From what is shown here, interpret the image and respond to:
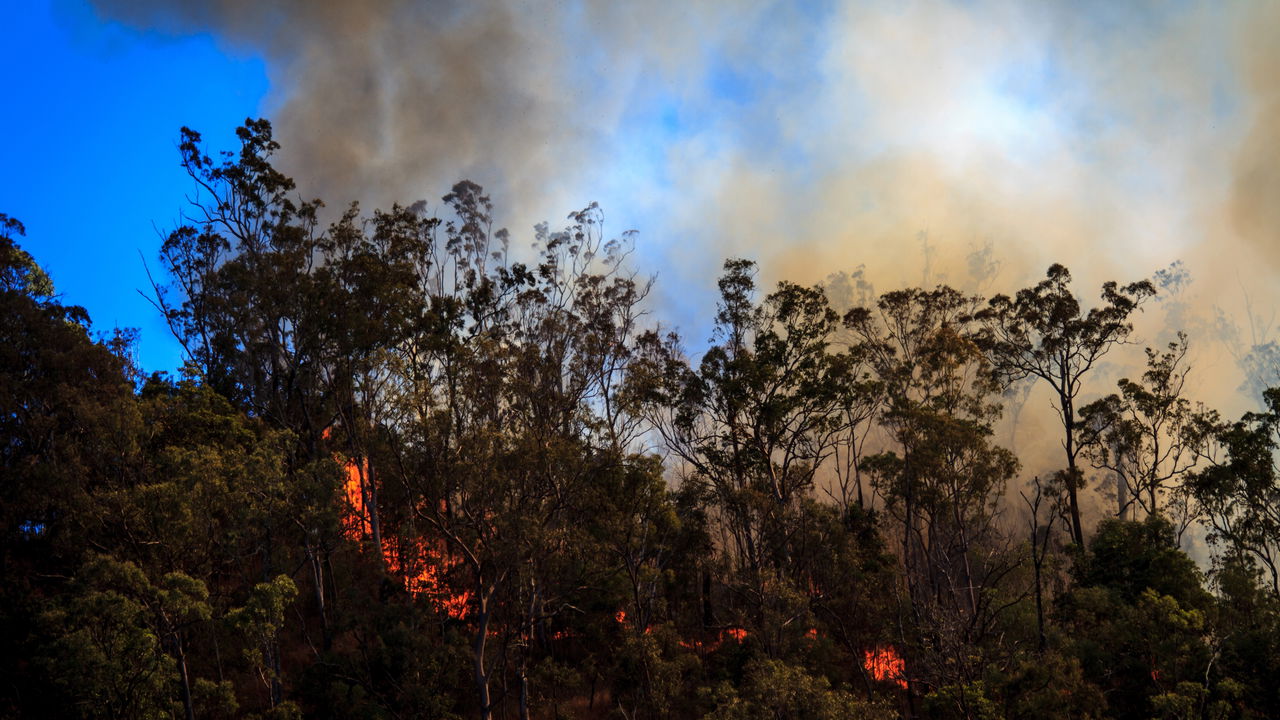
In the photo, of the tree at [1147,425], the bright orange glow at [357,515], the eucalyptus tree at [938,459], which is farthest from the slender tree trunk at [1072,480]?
the bright orange glow at [357,515]

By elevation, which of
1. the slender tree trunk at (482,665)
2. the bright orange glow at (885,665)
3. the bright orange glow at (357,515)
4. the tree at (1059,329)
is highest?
the tree at (1059,329)

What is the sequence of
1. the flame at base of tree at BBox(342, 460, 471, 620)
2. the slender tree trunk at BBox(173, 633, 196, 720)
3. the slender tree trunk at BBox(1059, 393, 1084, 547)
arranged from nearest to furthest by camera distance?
the slender tree trunk at BBox(173, 633, 196, 720) < the flame at base of tree at BBox(342, 460, 471, 620) < the slender tree trunk at BBox(1059, 393, 1084, 547)

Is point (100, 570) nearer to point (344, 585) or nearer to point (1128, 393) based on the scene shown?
point (344, 585)

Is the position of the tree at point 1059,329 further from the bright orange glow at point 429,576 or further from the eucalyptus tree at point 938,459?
the bright orange glow at point 429,576

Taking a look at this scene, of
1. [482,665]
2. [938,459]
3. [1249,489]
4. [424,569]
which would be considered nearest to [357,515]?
[424,569]

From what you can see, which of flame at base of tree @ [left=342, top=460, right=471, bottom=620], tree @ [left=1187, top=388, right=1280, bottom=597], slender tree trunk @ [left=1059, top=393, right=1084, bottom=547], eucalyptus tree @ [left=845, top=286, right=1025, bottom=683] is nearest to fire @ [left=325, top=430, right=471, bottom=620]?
flame at base of tree @ [left=342, top=460, right=471, bottom=620]

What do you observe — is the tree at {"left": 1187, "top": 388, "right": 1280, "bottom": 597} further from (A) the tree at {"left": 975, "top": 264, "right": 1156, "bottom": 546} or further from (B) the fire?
(B) the fire

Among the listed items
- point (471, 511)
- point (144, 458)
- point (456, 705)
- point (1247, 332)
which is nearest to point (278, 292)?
point (144, 458)

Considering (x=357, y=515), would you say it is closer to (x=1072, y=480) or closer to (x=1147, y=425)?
(x=1072, y=480)

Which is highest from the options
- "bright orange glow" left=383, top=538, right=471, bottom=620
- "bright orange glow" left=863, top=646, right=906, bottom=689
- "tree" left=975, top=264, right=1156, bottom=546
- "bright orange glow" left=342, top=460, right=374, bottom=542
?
"tree" left=975, top=264, right=1156, bottom=546

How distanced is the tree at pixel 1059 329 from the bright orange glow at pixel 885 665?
48.3 feet

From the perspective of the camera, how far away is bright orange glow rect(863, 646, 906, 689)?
33.8 m

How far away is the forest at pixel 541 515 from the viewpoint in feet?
73.5

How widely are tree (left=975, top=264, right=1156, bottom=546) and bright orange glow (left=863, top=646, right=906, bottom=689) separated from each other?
580 inches
